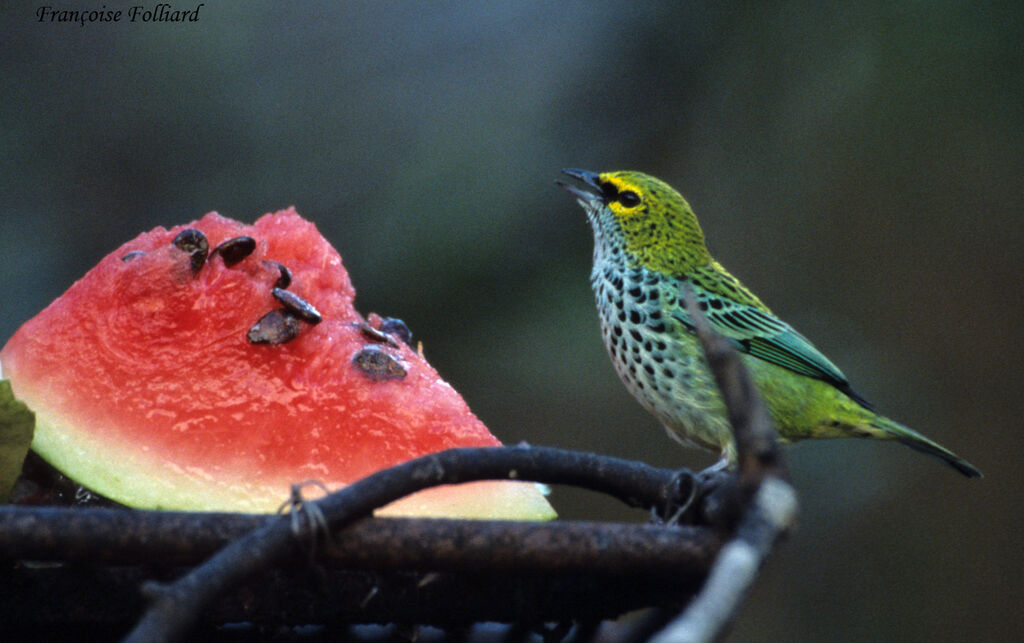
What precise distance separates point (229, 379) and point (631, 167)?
201 cm

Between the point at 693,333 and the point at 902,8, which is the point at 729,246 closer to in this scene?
the point at 902,8

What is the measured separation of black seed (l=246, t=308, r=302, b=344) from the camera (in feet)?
3.68

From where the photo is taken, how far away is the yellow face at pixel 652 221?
178 centimetres

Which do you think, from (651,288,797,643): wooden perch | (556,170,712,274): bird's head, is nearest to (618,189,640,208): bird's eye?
(556,170,712,274): bird's head

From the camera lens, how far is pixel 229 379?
1.12 meters

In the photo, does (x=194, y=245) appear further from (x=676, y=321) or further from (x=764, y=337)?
(x=764, y=337)

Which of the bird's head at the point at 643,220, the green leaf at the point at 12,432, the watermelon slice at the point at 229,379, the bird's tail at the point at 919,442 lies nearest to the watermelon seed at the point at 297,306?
the watermelon slice at the point at 229,379

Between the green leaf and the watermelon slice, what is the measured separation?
17cm

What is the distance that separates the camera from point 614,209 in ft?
5.93

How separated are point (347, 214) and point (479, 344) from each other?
0.52 m

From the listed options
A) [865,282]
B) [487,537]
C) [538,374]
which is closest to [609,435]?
[538,374]

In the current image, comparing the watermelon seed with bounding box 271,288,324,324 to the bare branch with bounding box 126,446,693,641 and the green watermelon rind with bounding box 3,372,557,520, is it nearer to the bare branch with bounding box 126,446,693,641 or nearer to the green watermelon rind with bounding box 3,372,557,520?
the green watermelon rind with bounding box 3,372,557,520

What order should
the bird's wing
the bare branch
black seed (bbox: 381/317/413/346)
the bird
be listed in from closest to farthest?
the bare branch
black seed (bbox: 381/317/413/346)
the bird
the bird's wing

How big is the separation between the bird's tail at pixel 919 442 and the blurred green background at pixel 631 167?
95 centimetres
